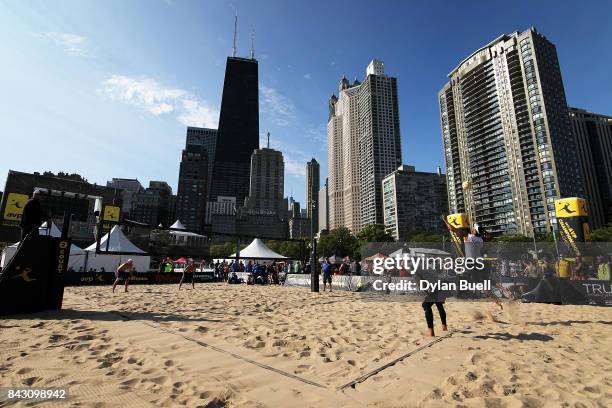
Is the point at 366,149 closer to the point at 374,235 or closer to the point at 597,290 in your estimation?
the point at 374,235

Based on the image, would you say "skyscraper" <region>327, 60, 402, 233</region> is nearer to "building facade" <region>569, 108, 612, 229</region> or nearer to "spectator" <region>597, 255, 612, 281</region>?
"building facade" <region>569, 108, 612, 229</region>

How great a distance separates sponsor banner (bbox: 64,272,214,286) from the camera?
18047 millimetres

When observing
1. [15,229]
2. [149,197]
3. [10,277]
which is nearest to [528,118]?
[10,277]

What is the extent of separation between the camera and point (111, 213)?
58.8 feet

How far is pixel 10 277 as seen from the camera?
705cm

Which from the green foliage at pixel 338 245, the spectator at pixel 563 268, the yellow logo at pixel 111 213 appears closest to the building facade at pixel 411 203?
the green foliage at pixel 338 245

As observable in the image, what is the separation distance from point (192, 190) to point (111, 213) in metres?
156

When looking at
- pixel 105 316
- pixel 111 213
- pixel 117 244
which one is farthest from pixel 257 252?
pixel 105 316

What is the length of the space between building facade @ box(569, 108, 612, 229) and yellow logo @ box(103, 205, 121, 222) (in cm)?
15175

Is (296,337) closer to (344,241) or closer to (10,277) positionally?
(10,277)

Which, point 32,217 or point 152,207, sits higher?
point 152,207

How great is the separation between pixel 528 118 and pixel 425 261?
10403 centimetres

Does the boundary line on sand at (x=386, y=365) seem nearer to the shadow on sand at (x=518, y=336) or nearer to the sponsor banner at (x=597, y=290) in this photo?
the shadow on sand at (x=518, y=336)
